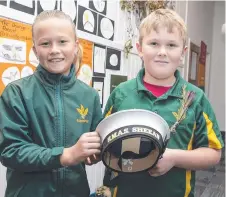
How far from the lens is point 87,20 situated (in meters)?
1.82

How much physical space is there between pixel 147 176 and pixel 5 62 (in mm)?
754

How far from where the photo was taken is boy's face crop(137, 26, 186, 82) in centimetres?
91

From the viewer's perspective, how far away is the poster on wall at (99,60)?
75.8 inches

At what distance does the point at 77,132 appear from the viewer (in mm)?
875

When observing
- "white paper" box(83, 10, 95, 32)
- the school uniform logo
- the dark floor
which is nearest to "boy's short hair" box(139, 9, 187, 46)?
the school uniform logo

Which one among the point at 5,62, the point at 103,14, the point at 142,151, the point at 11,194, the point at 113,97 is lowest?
the point at 11,194

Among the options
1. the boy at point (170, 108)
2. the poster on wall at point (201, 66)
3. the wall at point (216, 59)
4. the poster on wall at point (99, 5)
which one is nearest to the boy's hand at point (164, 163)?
the boy at point (170, 108)

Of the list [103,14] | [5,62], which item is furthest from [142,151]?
[103,14]

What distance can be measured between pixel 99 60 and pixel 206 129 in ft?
3.78

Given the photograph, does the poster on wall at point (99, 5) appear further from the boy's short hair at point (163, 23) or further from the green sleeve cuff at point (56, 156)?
the green sleeve cuff at point (56, 156)

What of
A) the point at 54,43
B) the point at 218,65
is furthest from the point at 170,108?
the point at 218,65

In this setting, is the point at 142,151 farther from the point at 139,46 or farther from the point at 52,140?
the point at 139,46

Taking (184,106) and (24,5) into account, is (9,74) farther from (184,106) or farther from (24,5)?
(184,106)

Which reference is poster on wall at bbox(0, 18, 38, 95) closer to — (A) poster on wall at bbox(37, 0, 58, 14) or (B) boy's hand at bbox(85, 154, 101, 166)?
(A) poster on wall at bbox(37, 0, 58, 14)
